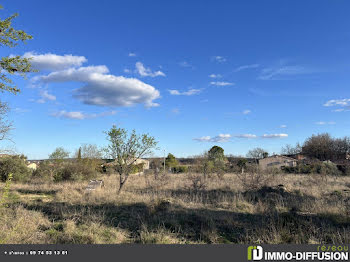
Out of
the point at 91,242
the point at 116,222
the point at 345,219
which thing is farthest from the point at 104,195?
the point at 345,219

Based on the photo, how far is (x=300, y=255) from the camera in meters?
4.15

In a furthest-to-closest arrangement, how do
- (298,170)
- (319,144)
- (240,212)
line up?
(319,144) → (298,170) → (240,212)

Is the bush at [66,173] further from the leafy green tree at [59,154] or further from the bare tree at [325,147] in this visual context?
the bare tree at [325,147]

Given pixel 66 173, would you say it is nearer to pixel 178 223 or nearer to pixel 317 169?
pixel 178 223

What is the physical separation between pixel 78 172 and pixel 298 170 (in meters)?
24.9

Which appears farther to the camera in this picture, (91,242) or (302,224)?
(302,224)

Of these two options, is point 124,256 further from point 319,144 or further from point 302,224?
point 319,144

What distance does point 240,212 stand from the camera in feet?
26.2

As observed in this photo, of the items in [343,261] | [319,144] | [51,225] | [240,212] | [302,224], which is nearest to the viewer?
[343,261]

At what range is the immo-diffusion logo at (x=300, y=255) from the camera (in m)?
4.11

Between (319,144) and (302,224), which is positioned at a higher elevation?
(319,144)

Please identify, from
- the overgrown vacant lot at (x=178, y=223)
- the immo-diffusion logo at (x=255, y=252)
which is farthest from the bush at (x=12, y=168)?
the immo-diffusion logo at (x=255, y=252)

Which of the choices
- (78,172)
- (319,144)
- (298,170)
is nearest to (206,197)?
(78,172)

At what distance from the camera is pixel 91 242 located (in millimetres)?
5230
